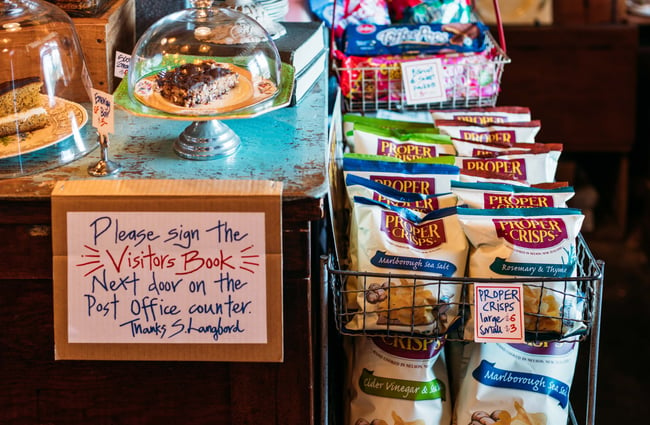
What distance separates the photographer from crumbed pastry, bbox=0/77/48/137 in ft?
4.87

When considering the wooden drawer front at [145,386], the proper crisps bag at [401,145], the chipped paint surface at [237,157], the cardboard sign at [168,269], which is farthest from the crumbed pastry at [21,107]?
the proper crisps bag at [401,145]

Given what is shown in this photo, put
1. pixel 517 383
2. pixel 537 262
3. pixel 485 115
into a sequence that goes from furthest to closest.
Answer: pixel 485 115 < pixel 517 383 < pixel 537 262

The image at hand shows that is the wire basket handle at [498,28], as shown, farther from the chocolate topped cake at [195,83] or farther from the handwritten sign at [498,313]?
the handwritten sign at [498,313]

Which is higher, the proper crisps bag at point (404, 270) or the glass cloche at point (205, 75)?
the glass cloche at point (205, 75)

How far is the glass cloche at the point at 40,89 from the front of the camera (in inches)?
57.7

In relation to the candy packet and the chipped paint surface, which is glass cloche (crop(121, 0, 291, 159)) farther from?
the candy packet

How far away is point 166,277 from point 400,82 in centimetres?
101

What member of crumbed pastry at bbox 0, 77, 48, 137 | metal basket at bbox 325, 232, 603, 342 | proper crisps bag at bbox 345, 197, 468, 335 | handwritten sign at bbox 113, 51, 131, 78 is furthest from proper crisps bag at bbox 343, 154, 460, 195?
crumbed pastry at bbox 0, 77, 48, 137

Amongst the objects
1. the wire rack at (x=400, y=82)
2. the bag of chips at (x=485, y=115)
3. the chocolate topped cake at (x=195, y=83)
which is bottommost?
the bag of chips at (x=485, y=115)

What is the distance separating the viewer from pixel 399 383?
5.28 ft

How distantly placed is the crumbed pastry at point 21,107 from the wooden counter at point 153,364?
0.13 metres

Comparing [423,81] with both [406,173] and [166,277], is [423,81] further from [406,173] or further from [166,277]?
[166,277]

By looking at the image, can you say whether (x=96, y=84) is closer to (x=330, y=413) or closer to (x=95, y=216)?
(x=95, y=216)

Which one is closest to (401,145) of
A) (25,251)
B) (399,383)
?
(399,383)
